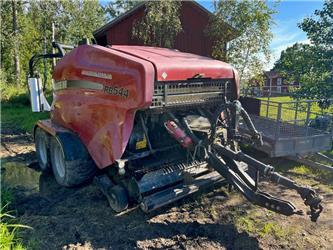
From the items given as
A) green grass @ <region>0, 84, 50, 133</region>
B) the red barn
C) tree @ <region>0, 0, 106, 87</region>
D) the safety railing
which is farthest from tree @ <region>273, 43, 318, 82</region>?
tree @ <region>0, 0, 106, 87</region>

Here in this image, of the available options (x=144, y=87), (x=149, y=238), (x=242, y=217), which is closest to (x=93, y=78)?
(x=144, y=87)

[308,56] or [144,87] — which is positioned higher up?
[308,56]

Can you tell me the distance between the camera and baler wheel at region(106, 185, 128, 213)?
3.77 metres

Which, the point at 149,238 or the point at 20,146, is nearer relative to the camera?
the point at 149,238

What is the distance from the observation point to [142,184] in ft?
12.1

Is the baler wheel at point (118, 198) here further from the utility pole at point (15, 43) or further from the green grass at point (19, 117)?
the utility pole at point (15, 43)

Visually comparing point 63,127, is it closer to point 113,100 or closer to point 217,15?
point 113,100

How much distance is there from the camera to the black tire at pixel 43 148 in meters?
5.34

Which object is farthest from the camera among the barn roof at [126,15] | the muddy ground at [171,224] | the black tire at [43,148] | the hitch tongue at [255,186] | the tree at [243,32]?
the barn roof at [126,15]

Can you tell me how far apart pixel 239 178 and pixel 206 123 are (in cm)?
89

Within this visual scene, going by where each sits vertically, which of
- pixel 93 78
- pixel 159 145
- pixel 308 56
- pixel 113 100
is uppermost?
pixel 308 56

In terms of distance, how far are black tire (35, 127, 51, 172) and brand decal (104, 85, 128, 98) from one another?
195cm

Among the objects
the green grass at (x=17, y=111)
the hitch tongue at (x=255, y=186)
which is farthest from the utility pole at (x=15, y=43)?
the hitch tongue at (x=255, y=186)

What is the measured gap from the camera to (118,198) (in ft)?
12.4
